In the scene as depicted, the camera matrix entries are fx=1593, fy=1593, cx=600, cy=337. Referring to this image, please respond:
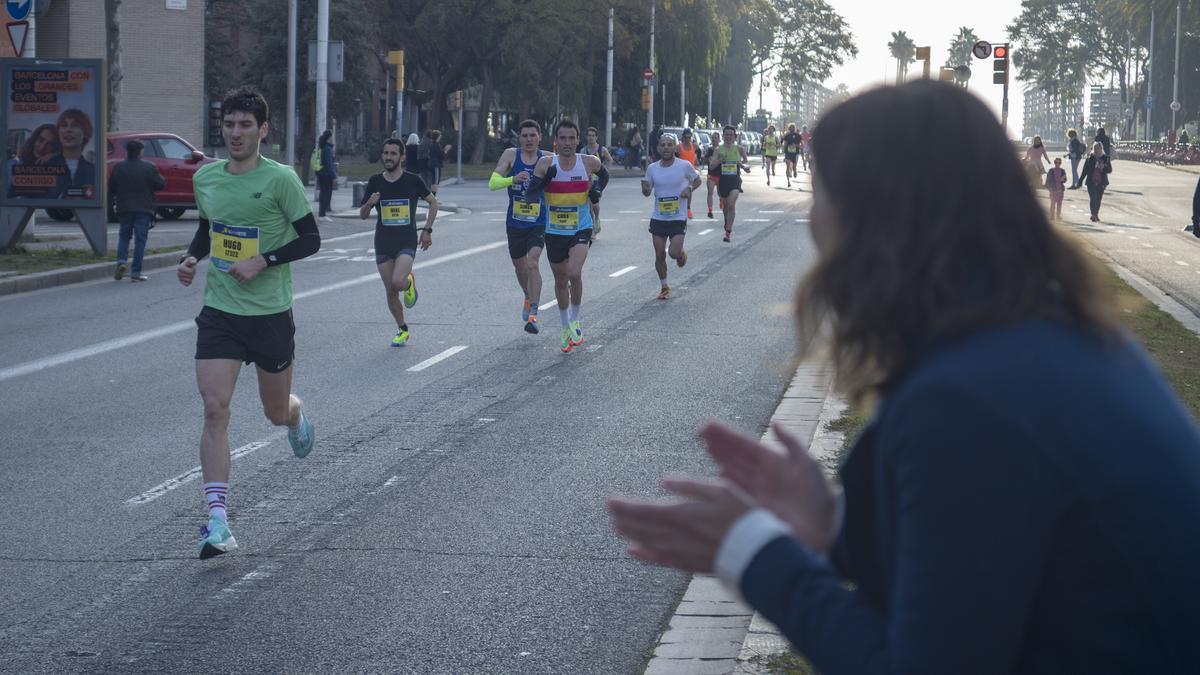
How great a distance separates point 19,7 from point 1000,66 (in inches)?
619

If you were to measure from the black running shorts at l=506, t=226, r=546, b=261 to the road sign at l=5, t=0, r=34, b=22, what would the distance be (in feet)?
32.0

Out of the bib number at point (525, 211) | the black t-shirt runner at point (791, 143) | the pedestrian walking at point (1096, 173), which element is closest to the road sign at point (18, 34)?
the bib number at point (525, 211)

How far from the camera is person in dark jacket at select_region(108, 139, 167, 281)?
19.1m

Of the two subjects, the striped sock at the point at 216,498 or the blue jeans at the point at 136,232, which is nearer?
the striped sock at the point at 216,498

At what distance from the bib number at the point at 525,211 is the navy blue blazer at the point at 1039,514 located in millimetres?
12758

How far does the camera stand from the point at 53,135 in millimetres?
21766

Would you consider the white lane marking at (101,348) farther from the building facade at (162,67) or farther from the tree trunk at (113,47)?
the building facade at (162,67)

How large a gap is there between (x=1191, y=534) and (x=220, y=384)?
5.68 metres

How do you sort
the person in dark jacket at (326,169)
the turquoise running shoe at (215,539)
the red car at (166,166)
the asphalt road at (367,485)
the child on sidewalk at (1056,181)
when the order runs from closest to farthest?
the asphalt road at (367,485)
the turquoise running shoe at (215,539)
the red car at (166,166)
the person in dark jacket at (326,169)
the child on sidewalk at (1056,181)

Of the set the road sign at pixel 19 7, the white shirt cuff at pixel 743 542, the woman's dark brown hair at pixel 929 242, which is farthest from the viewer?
the road sign at pixel 19 7

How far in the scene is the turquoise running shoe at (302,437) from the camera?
7762mm

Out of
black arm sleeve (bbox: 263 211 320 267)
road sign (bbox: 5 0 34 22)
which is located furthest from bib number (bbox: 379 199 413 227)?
road sign (bbox: 5 0 34 22)

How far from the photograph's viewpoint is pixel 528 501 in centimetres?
763

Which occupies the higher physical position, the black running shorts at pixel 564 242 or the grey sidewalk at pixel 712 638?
the black running shorts at pixel 564 242
